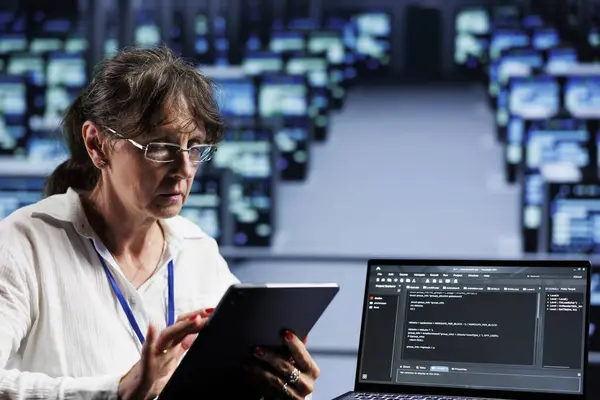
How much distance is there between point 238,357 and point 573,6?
10.1ft

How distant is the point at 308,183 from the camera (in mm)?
3992

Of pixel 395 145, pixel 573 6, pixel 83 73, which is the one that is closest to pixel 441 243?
pixel 395 145

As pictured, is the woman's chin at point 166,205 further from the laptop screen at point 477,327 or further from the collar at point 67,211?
the laptop screen at point 477,327

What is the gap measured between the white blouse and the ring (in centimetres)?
28

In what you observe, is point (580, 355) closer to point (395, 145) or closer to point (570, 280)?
point (570, 280)

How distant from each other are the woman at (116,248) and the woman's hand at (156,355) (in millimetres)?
64

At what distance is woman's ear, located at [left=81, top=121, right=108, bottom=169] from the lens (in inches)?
63.6

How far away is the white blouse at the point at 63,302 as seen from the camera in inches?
57.9

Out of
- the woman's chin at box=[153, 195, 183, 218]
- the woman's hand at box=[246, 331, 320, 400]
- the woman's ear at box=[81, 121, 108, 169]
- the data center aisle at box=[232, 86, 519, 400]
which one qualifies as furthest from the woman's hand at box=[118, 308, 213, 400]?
the data center aisle at box=[232, 86, 519, 400]

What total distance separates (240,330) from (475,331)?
1.36ft

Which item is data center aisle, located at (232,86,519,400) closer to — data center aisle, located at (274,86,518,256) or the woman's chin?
data center aisle, located at (274,86,518,256)

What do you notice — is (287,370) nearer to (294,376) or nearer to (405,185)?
(294,376)

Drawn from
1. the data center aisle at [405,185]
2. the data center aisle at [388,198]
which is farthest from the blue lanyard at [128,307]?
the data center aisle at [405,185]

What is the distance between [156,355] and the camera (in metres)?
1.30
